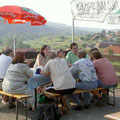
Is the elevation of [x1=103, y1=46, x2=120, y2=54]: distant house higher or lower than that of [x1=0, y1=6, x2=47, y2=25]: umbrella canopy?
lower

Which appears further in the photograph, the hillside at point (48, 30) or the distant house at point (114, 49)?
the hillside at point (48, 30)

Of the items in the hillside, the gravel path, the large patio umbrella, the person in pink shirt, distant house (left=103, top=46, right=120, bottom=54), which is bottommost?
the gravel path

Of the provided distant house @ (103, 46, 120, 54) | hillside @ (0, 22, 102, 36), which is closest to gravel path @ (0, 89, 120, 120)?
distant house @ (103, 46, 120, 54)

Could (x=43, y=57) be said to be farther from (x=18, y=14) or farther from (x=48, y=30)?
(x=48, y=30)

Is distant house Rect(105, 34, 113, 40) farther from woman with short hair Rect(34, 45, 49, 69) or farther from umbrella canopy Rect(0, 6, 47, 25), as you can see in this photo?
woman with short hair Rect(34, 45, 49, 69)

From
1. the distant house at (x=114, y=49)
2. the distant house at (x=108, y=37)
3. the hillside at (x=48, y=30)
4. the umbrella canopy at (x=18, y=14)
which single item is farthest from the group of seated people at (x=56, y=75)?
the hillside at (x=48, y=30)

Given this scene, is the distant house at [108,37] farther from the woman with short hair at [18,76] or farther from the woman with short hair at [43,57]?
the woman with short hair at [18,76]

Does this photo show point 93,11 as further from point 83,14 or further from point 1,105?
point 1,105

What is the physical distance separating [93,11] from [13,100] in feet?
14.2

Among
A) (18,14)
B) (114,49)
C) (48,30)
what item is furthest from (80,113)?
(48,30)

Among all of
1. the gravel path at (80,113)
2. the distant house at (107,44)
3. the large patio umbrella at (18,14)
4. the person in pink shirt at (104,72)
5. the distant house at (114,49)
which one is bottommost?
the gravel path at (80,113)

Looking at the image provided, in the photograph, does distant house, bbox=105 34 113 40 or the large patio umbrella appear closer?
the large patio umbrella

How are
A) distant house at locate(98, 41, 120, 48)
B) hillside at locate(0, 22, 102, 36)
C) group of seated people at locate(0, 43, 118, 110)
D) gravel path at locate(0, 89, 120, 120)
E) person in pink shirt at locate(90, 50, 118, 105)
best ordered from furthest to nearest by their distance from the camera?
hillside at locate(0, 22, 102, 36), distant house at locate(98, 41, 120, 48), person in pink shirt at locate(90, 50, 118, 105), gravel path at locate(0, 89, 120, 120), group of seated people at locate(0, 43, 118, 110)

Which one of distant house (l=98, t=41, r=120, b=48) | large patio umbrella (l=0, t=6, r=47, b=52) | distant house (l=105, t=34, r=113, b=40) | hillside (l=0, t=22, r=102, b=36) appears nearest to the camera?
large patio umbrella (l=0, t=6, r=47, b=52)
